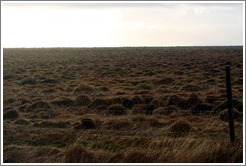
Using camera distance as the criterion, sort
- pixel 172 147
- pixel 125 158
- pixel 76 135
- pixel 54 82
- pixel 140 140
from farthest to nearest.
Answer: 1. pixel 54 82
2. pixel 76 135
3. pixel 140 140
4. pixel 172 147
5. pixel 125 158

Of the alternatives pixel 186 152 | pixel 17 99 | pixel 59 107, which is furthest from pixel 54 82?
pixel 186 152

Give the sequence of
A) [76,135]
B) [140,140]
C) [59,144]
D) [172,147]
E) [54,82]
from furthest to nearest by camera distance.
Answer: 1. [54,82]
2. [76,135]
3. [59,144]
4. [140,140]
5. [172,147]

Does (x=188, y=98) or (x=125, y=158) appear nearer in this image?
(x=125, y=158)

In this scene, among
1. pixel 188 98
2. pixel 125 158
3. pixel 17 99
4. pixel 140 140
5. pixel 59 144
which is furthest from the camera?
pixel 17 99

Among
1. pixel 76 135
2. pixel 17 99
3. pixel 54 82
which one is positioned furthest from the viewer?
pixel 54 82

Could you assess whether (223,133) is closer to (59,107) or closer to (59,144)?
(59,144)

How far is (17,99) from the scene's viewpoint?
13.1 m

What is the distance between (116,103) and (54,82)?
1063 cm

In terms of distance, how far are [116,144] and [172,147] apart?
1.42m

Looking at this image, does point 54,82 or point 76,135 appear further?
point 54,82

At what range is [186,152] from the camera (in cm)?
489

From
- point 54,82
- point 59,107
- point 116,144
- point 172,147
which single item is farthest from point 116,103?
point 54,82

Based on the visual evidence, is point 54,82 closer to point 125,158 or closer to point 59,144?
point 59,144

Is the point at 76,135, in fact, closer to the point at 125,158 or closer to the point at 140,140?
the point at 140,140
